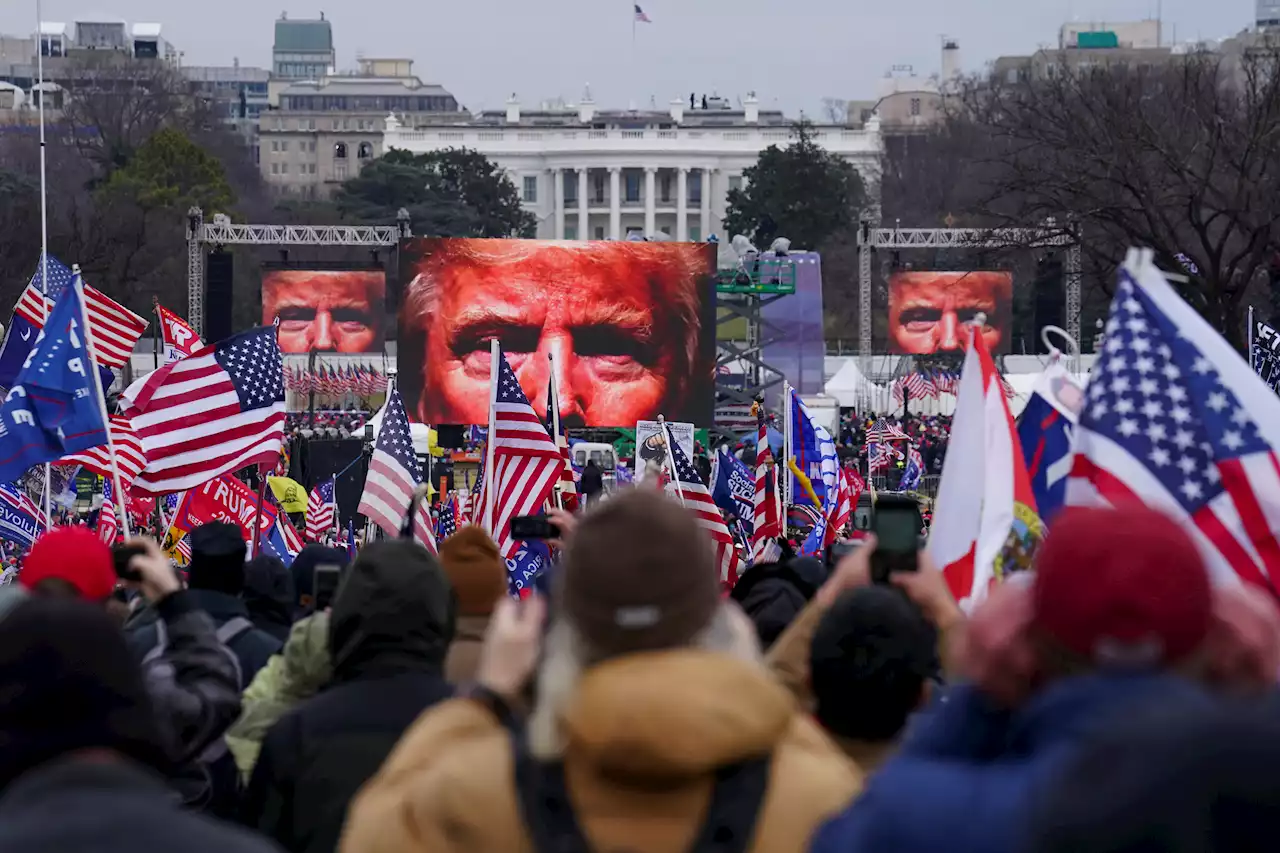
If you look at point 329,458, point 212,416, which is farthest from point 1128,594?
point 329,458

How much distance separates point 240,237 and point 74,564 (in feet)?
148

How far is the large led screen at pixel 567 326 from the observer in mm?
44250

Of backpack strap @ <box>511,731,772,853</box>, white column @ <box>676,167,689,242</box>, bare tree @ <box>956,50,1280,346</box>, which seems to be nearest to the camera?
backpack strap @ <box>511,731,772,853</box>

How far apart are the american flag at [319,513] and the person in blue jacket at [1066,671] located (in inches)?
620

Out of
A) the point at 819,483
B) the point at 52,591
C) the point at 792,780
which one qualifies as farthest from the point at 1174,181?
the point at 792,780

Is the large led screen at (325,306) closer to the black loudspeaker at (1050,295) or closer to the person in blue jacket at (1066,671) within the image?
the black loudspeaker at (1050,295)

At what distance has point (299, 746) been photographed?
401cm

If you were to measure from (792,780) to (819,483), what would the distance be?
15653 millimetres

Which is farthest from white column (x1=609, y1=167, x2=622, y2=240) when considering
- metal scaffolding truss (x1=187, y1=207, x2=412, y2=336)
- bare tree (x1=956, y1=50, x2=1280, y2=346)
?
bare tree (x1=956, y1=50, x2=1280, y2=346)

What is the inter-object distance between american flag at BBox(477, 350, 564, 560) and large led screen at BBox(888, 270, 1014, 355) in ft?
137

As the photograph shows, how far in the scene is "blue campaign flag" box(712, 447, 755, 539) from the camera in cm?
1802

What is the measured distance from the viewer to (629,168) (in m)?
129

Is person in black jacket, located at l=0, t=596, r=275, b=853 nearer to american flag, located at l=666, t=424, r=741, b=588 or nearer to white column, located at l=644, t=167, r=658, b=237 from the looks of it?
american flag, located at l=666, t=424, r=741, b=588

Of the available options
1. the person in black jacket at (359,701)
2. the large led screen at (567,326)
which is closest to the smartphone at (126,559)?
the person in black jacket at (359,701)
